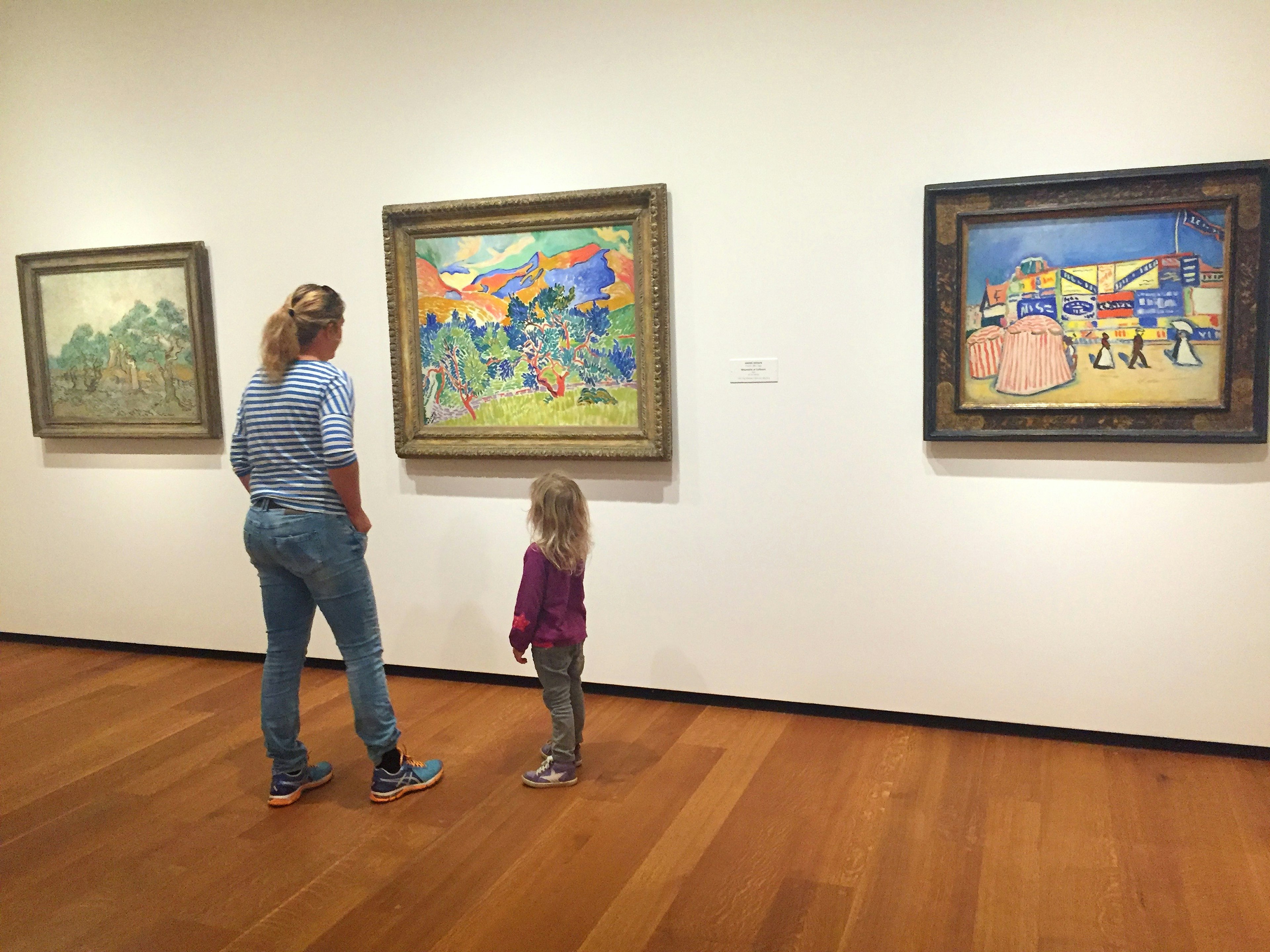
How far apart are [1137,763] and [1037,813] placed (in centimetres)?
61

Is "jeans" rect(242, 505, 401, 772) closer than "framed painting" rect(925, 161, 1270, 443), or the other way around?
"jeans" rect(242, 505, 401, 772)

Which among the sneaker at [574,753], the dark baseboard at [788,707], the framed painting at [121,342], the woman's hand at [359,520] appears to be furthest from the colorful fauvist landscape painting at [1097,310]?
the framed painting at [121,342]

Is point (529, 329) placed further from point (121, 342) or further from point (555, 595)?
point (121, 342)

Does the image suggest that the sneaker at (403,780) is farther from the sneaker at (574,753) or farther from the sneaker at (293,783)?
Result: the sneaker at (574,753)

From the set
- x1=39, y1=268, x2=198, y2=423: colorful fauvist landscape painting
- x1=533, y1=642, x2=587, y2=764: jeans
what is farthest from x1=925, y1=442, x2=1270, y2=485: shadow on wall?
x1=39, y1=268, x2=198, y2=423: colorful fauvist landscape painting

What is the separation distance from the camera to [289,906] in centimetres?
263

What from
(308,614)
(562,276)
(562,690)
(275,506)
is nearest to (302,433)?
(275,506)

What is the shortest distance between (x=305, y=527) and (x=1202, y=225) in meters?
2.95

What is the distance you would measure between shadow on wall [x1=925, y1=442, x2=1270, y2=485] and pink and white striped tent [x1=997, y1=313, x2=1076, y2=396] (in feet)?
0.71

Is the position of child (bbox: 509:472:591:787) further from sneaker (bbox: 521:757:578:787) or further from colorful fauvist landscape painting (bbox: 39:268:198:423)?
colorful fauvist landscape painting (bbox: 39:268:198:423)

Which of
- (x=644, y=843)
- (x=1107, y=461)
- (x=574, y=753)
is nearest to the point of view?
(x=644, y=843)

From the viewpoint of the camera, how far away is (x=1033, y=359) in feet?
11.4

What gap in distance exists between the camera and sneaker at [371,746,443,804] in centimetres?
325

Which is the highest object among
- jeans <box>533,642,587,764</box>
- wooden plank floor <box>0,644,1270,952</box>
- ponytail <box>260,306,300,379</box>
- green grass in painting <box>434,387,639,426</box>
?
ponytail <box>260,306,300,379</box>
